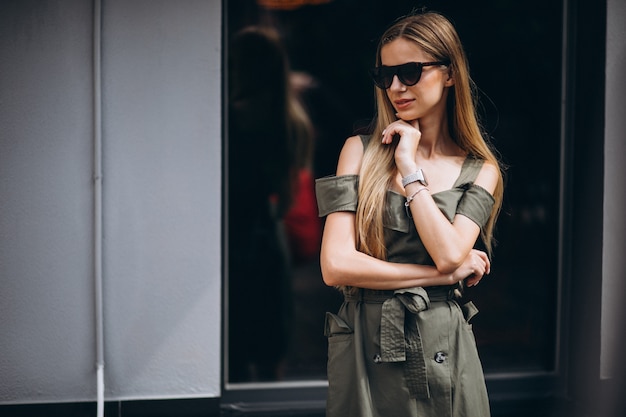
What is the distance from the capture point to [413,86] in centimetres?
272

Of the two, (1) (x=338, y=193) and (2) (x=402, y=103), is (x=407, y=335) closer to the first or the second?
(1) (x=338, y=193)

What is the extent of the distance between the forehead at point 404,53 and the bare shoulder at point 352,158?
13.4 inches

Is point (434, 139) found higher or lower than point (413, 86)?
lower

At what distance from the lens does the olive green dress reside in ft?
8.77

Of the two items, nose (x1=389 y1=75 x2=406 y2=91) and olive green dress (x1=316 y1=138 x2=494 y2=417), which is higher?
nose (x1=389 y1=75 x2=406 y2=91)

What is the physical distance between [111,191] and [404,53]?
2186 millimetres

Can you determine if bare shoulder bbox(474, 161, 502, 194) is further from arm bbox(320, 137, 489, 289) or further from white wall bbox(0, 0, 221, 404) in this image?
white wall bbox(0, 0, 221, 404)

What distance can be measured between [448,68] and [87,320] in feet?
8.62

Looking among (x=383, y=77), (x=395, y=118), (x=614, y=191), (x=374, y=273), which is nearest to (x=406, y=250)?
(x=374, y=273)

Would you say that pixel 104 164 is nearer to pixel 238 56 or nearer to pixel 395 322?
pixel 238 56

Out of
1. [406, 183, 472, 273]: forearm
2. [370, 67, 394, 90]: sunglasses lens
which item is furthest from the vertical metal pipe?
[406, 183, 472, 273]: forearm

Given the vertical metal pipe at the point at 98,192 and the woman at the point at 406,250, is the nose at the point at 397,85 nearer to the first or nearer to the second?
the woman at the point at 406,250

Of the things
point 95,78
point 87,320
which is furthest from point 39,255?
point 95,78

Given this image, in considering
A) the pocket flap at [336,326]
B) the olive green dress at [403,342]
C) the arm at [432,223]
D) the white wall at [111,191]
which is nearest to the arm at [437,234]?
the arm at [432,223]
